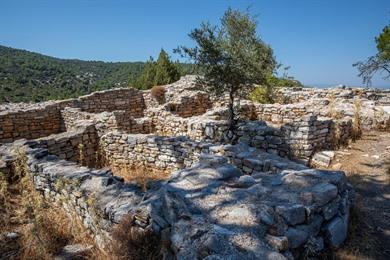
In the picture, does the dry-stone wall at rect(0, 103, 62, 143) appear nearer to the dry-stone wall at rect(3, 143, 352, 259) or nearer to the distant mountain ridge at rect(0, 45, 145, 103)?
the dry-stone wall at rect(3, 143, 352, 259)

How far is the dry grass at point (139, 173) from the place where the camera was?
7.48 m

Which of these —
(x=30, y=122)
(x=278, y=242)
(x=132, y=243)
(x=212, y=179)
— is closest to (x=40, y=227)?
(x=132, y=243)

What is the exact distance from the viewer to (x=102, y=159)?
29.8 feet

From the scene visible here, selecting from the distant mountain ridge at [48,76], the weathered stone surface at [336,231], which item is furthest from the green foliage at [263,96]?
the distant mountain ridge at [48,76]

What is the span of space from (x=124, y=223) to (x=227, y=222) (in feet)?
4.16

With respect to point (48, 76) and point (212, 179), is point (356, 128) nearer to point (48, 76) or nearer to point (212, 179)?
point (212, 179)

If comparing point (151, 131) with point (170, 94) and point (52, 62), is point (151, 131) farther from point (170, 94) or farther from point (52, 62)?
point (52, 62)

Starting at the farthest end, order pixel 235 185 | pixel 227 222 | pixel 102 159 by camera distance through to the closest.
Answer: pixel 102 159, pixel 235 185, pixel 227 222

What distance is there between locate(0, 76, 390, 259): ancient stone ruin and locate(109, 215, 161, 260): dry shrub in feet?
0.33

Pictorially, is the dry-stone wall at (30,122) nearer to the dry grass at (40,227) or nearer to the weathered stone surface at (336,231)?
the dry grass at (40,227)

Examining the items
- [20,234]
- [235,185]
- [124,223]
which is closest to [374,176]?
[235,185]

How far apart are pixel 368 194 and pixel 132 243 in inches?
180

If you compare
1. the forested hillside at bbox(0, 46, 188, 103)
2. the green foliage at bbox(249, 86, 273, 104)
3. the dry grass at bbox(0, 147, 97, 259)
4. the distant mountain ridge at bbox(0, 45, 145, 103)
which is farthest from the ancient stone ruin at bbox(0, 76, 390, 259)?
the distant mountain ridge at bbox(0, 45, 145, 103)

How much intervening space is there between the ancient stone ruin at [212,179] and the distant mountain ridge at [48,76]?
3471 cm
